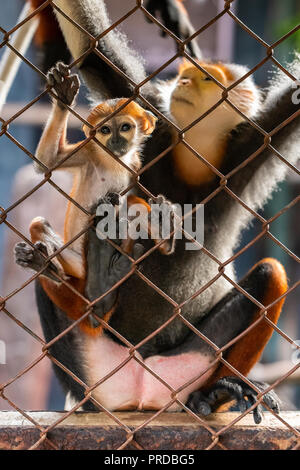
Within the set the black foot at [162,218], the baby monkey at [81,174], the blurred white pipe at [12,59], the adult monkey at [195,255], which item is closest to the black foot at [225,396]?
the adult monkey at [195,255]

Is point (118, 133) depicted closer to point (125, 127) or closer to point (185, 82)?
point (125, 127)

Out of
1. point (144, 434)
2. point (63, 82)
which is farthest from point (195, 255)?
point (63, 82)

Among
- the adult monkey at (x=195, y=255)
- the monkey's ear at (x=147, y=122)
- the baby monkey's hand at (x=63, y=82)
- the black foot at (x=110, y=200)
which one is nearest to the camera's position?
the baby monkey's hand at (x=63, y=82)

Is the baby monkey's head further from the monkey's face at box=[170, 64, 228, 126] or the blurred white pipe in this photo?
the blurred white pipe

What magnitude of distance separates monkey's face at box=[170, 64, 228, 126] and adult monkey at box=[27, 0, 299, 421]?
0.32 feet

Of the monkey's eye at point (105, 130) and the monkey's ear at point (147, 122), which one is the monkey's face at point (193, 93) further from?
the monkey's eye at point (105, 130)

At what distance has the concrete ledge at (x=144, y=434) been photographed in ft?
4.49

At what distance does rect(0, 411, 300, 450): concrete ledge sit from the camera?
1.37 meters

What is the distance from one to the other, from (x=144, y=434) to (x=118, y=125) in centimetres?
72

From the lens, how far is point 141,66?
206cm

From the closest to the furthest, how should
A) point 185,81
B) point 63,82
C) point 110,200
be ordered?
point 63,82, point 110,200, point 185,81

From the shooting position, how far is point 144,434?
Result: 1395 millimetres

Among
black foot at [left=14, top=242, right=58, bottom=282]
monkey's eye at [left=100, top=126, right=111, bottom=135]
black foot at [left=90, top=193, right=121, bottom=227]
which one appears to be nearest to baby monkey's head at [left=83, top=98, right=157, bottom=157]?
monkey's eye at [left=100, top=126, right=111, bottom=135]
